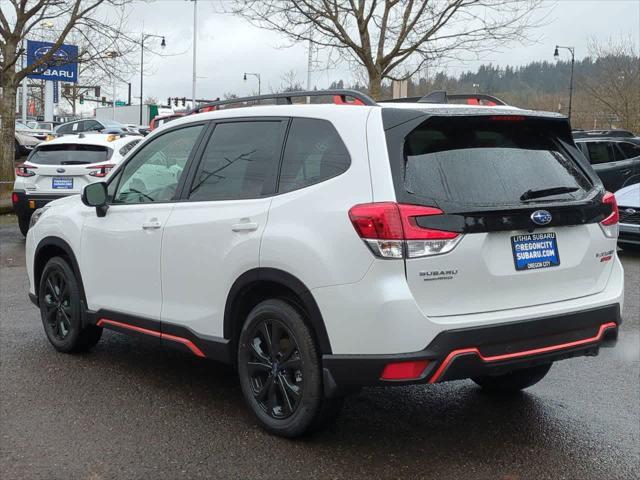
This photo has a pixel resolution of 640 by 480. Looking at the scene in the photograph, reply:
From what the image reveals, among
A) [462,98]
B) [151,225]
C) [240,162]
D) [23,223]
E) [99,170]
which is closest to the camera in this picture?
[240,162]

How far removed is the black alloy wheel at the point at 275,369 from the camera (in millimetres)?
3949

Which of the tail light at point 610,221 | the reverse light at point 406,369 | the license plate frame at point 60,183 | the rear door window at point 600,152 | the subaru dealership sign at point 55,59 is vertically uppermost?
the subaru dealership sign at point 55,59

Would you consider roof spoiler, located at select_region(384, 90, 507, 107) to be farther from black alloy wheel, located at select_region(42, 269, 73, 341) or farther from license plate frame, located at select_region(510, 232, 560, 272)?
black alloy wheel, located at select_region(42, 269, 73, 341)

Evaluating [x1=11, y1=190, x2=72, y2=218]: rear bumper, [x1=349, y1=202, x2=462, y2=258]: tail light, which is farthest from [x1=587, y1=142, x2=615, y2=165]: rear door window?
[x1=349, y1=202, x2=462, y2=258]: tail light

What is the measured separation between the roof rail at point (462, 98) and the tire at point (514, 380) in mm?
1674

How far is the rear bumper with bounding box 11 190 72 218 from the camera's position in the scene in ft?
39.8

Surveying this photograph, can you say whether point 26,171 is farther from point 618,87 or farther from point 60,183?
point 618,87

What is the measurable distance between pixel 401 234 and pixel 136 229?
214 centimetres

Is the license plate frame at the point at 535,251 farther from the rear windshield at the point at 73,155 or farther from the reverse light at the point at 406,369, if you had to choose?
the rear windshield at the point at 73,155

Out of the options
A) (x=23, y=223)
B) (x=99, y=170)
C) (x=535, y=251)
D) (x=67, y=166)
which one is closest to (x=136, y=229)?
(x=535, y=251)

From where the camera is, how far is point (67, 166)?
12086mm

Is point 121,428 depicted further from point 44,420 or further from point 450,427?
point 450,427

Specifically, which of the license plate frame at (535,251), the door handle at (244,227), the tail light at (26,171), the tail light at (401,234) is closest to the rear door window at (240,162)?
the door handle at (244,227)

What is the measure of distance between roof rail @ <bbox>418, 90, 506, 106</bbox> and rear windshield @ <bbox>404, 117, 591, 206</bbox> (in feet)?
2.12
